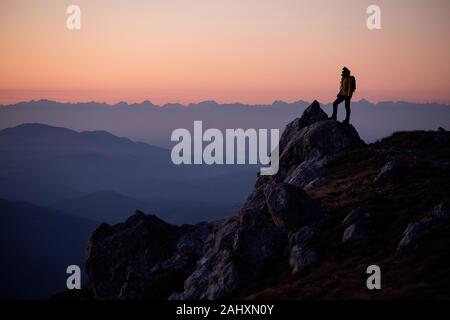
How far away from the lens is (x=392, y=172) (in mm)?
39906

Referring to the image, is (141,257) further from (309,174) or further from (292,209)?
(309,174)

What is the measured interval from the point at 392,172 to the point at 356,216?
7.11 m

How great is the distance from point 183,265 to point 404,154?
1934 cm

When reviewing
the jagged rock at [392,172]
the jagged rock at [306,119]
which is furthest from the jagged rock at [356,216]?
the jagged rock at [306,119]

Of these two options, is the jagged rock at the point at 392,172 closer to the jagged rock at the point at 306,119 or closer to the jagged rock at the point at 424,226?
the jagged rock at the point at 424,226

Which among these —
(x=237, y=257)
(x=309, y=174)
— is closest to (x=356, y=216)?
(x=237, y=257)

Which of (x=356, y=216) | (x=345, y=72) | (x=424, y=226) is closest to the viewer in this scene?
(x=424, y=226)

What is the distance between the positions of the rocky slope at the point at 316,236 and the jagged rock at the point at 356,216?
6 cm

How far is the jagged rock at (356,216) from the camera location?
33875 millimetres

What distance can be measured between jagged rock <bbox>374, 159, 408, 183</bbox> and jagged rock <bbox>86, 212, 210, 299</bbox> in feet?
46.0

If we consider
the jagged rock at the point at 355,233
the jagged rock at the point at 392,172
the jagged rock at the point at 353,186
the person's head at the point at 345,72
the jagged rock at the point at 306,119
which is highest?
the person's head at the point at 345,72

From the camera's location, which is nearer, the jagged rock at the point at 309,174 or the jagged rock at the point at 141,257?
the jagged rock at the point at 141,257
